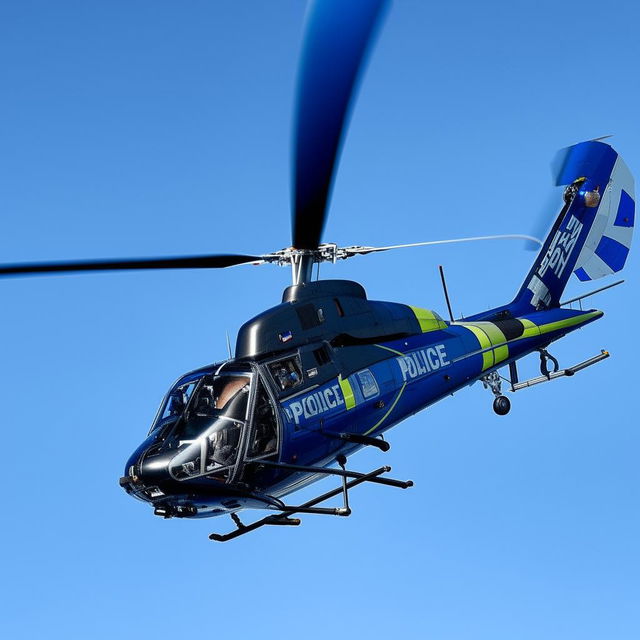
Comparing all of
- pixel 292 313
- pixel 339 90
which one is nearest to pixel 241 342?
pixel 292 313

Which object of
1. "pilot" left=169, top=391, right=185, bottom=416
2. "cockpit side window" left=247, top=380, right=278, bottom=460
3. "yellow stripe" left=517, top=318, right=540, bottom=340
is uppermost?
"yellow stripe" left=517, top=318, right=540, bottom=340

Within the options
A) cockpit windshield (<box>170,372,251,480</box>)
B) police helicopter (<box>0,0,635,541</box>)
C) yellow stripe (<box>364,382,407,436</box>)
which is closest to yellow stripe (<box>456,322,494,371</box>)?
police helicopter (<box>0,0,635,541</box>)

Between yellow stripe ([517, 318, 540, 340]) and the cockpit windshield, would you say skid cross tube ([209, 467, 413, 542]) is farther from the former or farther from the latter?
yellow stripe ([517, 318, 540, 340])

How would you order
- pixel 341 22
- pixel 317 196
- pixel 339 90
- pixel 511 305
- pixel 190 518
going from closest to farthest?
1. pixel 341 22
2. pixel 339 90
3. pixel 317 196
4. pixel 190 518
5. pixel 511 305

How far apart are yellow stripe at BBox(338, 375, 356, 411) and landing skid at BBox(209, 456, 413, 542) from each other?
1.19 m

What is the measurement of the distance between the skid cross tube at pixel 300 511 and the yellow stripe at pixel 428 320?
422 cm

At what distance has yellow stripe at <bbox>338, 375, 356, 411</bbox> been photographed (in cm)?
1717

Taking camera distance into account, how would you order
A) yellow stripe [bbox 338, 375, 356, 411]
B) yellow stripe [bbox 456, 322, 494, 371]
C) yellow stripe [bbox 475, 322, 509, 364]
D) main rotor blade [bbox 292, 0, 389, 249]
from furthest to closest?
yellow stripe [bbox 475, 322, 509, 364], yellow stripe [bbox 456, 322, 494, 371], yellow stripe [bbox 338, 375, 356, 411], main rotor blade [bbox 292, 0, 389, 249]

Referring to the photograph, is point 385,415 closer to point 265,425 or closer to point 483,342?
point 265,425

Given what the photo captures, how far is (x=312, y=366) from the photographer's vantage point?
16.8 metres

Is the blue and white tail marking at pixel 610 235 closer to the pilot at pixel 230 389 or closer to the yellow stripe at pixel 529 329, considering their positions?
the yellow stripe at pixel 529 329

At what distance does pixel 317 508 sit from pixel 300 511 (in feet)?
0.92

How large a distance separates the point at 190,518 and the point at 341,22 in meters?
8.88

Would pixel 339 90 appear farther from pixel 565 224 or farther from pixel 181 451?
pixel 565 224
